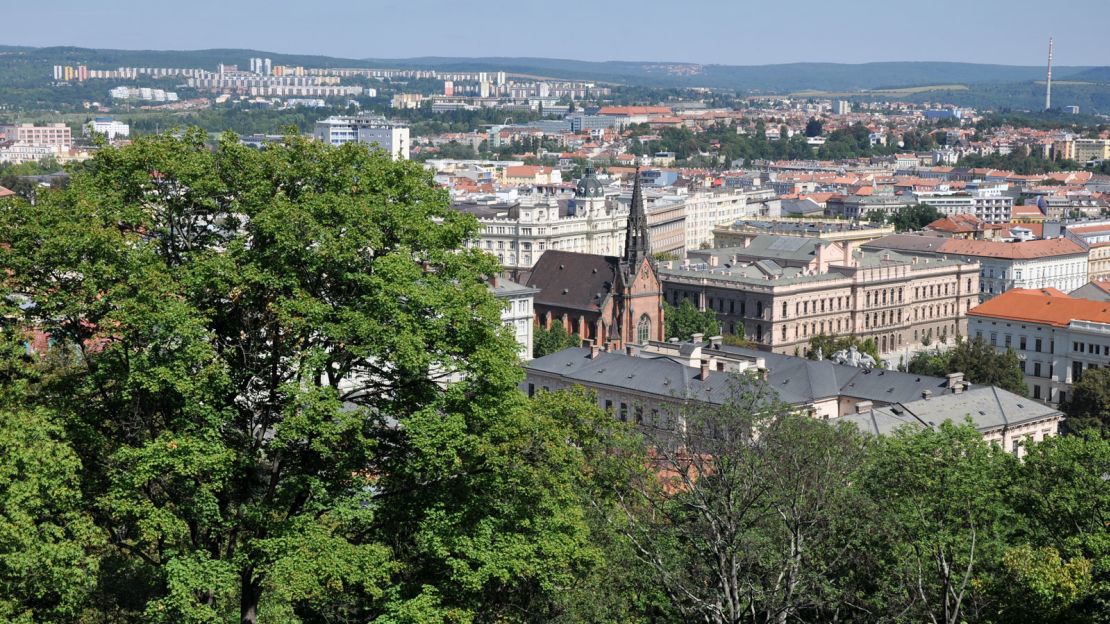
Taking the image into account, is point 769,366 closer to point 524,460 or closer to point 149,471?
point 524,460

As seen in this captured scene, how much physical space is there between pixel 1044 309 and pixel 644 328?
2279 cm

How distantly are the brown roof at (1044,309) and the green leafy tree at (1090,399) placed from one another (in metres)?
11.4

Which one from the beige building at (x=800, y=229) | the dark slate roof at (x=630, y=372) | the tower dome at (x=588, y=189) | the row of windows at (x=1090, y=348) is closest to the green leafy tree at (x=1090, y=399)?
the row of windows at (x=1090, y=348)

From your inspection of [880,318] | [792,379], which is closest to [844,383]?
[792,379]

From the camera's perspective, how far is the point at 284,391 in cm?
2864

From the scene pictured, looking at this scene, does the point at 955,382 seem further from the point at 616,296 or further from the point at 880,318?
the point at 880,318

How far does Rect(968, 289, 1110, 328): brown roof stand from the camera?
84.9 metres

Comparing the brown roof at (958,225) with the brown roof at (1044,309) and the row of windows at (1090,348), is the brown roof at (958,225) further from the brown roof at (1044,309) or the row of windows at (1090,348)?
the row of windows at (1090,348)

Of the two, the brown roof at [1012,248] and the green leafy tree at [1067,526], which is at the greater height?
the green leafy tree at [1067,526]

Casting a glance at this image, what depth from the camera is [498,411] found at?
99.9 ft

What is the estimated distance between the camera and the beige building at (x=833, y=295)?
106m

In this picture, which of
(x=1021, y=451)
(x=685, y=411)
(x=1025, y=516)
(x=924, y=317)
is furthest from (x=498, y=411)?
(x=924, y=317)

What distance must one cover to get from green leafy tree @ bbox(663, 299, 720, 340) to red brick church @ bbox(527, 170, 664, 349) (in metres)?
2.81

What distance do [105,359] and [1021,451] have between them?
141 feet
